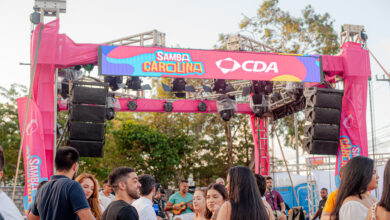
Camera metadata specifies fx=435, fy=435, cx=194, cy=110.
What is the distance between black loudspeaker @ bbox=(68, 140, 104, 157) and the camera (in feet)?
27.5

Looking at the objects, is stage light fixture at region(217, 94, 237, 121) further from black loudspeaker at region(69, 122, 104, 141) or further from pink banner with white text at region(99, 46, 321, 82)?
black loudspeaker at region(69, 122, 104, 141)

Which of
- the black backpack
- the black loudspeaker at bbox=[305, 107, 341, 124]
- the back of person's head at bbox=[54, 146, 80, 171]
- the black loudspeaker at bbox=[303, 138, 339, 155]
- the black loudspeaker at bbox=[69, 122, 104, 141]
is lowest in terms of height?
the black backpack

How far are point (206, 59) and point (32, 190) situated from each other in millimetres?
4118

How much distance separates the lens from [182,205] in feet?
23.6

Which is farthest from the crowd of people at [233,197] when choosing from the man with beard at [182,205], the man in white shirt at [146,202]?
the man with beard at [182,205]

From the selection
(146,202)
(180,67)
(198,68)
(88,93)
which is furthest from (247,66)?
(146,202)

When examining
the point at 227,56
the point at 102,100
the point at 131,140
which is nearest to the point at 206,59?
the point at 227,56

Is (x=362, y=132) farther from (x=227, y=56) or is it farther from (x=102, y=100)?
(x=102, y=100)

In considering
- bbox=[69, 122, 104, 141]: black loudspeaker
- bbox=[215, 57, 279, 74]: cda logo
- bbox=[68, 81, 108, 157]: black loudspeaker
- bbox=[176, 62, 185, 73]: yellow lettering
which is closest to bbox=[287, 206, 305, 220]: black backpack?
bbox=[215, 57, 279, 74]: cda logo

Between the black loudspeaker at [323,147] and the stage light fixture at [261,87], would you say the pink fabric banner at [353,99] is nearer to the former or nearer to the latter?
the black loudspeaker at [323,147]

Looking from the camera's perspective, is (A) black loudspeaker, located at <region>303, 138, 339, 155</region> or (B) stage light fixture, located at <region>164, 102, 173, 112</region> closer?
(A) black loudspeaker, located at <region>303, 138, 339, 155</region>

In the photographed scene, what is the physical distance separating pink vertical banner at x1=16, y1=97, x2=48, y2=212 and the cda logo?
144 inches

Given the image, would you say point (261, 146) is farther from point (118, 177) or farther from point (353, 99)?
point (118, 177)

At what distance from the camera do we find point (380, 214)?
2.48 m
